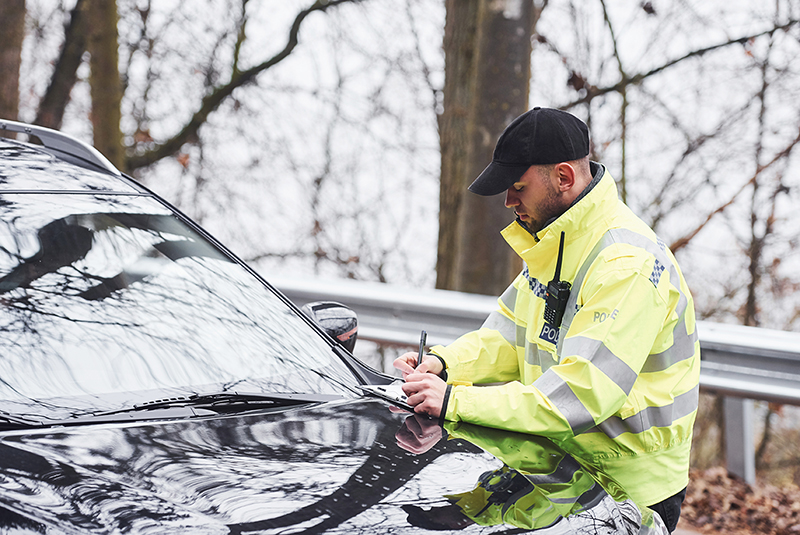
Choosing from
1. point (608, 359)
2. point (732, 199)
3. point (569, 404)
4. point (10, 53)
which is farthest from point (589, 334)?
point (10, 53)

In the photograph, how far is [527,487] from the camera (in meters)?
1.91

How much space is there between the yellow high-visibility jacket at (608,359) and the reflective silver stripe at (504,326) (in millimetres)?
198

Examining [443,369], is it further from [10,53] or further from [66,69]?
[66,69]

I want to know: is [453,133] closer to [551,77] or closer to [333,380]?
[551,77]

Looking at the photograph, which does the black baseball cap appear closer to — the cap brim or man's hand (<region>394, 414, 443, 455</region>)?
the cap brim

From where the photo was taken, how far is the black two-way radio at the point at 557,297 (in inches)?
97.3

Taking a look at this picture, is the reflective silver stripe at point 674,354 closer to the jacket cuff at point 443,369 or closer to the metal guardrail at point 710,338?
the jacket cuff at point 443,369

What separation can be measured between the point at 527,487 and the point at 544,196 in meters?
0.94

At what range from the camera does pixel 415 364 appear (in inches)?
110

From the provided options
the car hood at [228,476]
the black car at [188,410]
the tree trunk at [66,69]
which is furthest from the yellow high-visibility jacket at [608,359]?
the tree trunk at [66,69]

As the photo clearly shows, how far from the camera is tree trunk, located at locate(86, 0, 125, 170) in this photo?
8633mm

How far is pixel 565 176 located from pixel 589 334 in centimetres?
52

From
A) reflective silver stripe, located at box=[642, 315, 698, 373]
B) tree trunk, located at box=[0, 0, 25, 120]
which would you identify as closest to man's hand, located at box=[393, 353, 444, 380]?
reflective silver stripe, located at box=[642, 315, 698, 373]

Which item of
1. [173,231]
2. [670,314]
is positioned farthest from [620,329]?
[173,231]
